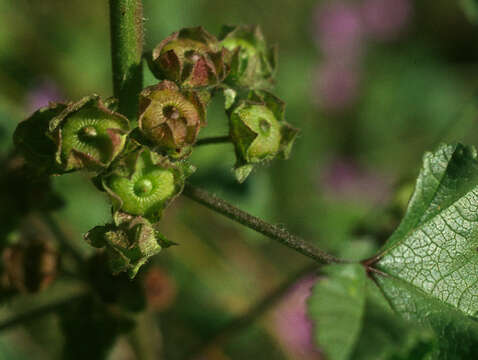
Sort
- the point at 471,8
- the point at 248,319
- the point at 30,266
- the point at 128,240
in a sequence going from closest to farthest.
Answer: the point at 128,240, the point at 30,266, the point at 471,8, the point at 248,319

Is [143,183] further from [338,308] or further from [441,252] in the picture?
[441,252]

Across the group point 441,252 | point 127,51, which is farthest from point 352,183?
point 127,51

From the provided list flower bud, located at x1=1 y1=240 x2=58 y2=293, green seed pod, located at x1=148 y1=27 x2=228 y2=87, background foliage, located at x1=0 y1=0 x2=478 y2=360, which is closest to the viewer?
green seed pod, located at x1=148 y1=27 x2=228 y2=87

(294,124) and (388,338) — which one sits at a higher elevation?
(388,338)

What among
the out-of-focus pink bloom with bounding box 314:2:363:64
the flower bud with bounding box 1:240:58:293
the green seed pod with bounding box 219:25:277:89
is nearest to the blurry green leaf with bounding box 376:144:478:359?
the green seed pod with bounding box 219:25:277:89

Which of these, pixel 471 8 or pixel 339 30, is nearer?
pixel 471 8

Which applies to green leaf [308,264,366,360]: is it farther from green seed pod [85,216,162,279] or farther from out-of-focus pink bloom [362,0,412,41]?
out-of-focus pink bloom [362,0,412,41]
